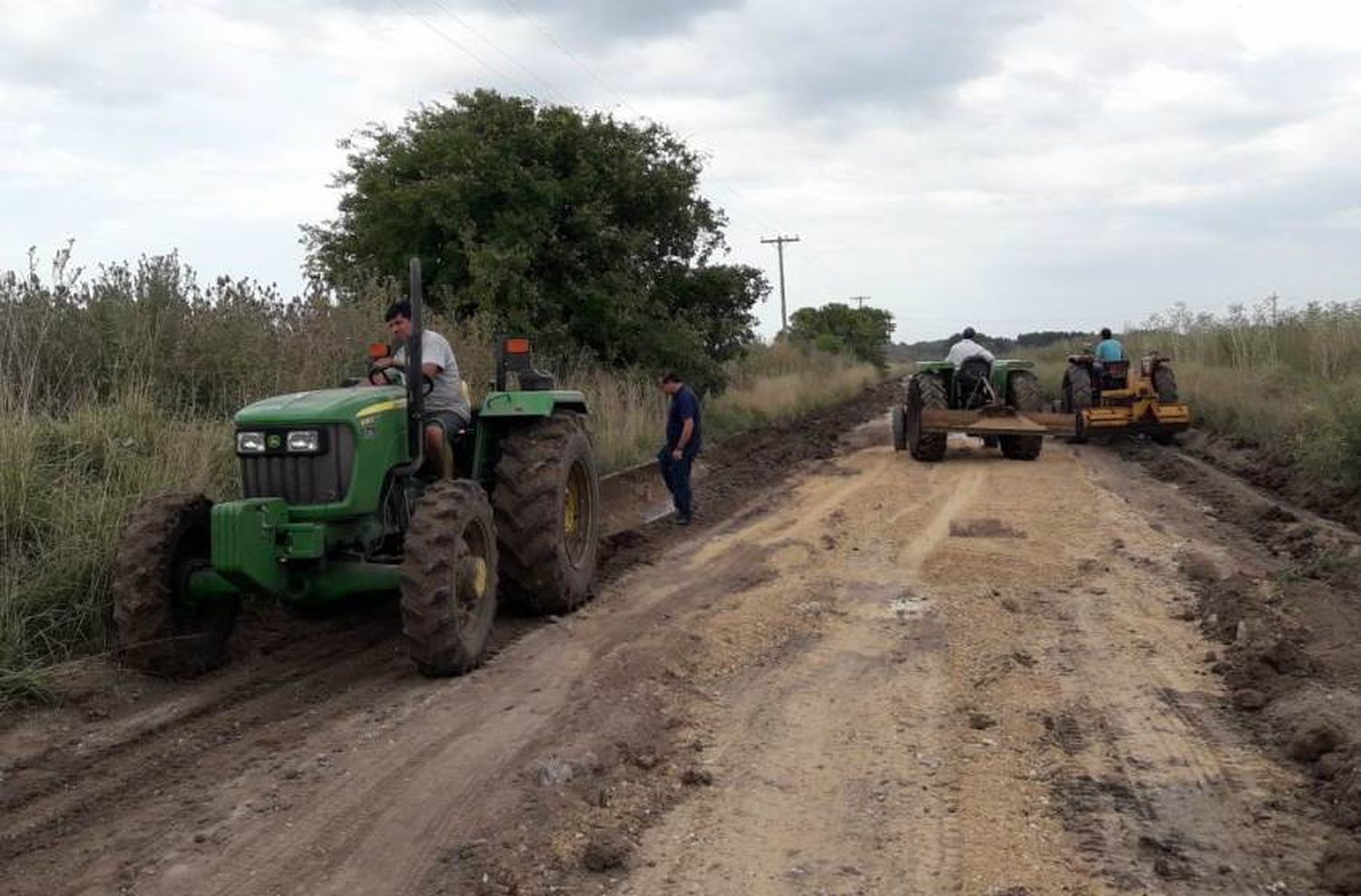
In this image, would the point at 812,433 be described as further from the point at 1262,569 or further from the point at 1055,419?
the point at 1262,569

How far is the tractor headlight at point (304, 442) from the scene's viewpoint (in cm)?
590

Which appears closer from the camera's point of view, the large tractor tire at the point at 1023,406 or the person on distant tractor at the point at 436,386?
the person on distant tractor at the point at 436,386

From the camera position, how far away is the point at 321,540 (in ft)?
18.8

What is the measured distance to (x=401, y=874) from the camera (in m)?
3.80

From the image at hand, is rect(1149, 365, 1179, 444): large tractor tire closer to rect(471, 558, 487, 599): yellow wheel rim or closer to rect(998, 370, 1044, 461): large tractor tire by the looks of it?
rect(998, 370, 1044, 461): large tractor tire

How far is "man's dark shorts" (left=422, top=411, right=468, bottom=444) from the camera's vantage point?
22.4 feet

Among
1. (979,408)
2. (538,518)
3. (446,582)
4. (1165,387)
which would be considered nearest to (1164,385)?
(1165,387)

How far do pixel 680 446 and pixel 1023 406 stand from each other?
633 cm

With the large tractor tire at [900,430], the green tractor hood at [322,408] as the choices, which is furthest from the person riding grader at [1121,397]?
the green tractor hood at [322,408]

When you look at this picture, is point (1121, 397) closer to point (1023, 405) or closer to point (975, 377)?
point (1023, 405)

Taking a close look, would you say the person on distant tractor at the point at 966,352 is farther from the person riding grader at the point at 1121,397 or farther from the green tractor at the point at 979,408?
the person riding grader at the point at 1121,397

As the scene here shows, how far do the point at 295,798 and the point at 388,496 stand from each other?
2.29 metres

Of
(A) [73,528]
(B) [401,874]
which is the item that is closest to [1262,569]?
(B) [401,874]

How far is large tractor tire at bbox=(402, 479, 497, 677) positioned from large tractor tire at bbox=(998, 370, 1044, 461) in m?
11.2
